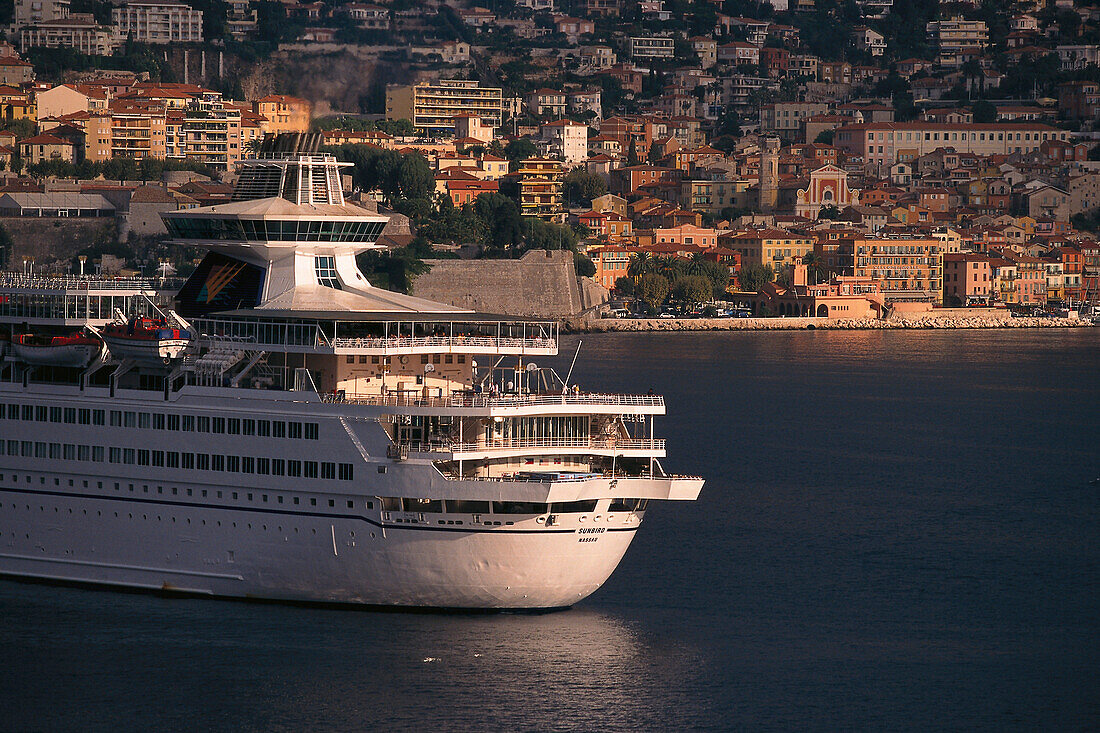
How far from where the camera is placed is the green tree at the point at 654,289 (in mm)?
110688

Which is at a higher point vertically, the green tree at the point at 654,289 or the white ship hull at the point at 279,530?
the white ship hull at the point at 279,530

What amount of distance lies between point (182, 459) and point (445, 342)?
13.2 feet

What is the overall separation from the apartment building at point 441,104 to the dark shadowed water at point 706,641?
9709 centimetres

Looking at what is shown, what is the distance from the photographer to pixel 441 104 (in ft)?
470

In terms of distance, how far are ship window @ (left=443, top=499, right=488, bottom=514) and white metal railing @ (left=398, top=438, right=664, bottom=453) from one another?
0.67m

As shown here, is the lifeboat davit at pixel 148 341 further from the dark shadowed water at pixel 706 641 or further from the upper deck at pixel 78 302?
the dark shadowed water at pixel 706 641

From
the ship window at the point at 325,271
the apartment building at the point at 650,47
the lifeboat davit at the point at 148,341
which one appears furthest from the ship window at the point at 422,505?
the apartment building at the point at 650,47

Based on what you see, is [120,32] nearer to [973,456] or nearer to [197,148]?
[197,148]

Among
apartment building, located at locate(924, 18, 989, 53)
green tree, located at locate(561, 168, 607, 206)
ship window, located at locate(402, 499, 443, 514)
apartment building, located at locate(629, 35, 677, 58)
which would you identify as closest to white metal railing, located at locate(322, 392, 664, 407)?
ship window, located at locate(402, 499, 443, 514)

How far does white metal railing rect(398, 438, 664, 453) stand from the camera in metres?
28.7

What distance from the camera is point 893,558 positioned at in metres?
36.2

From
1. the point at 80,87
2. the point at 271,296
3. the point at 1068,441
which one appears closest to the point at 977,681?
the point at 271,296

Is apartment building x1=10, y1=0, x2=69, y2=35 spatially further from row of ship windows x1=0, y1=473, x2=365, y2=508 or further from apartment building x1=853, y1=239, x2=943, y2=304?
row of ship windows x1=0, y1=473, x2=365, y2=508

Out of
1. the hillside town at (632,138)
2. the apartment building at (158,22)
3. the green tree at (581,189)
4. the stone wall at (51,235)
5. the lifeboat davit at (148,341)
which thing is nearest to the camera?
the lifeboat davit at (148,341)
